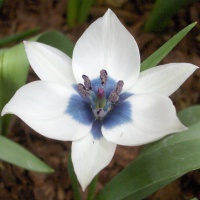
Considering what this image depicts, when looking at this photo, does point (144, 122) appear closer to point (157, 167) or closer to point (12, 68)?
point (157, 167)

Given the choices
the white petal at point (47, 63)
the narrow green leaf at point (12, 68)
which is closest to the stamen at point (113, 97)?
the white petal at point (47, 63)

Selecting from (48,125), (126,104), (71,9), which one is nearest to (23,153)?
(48,125)

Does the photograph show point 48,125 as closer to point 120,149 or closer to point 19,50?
point 19,50

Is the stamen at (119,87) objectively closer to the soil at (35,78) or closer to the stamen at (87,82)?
the stamen at (87,82)

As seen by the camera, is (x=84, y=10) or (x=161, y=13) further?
(x=84, y=10)

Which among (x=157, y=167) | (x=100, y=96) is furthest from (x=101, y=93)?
(x=157, y=167)

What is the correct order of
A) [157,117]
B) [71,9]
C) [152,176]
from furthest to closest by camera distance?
[71,9], [152,176], [157,117]

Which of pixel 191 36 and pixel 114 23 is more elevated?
pixel 114 23
